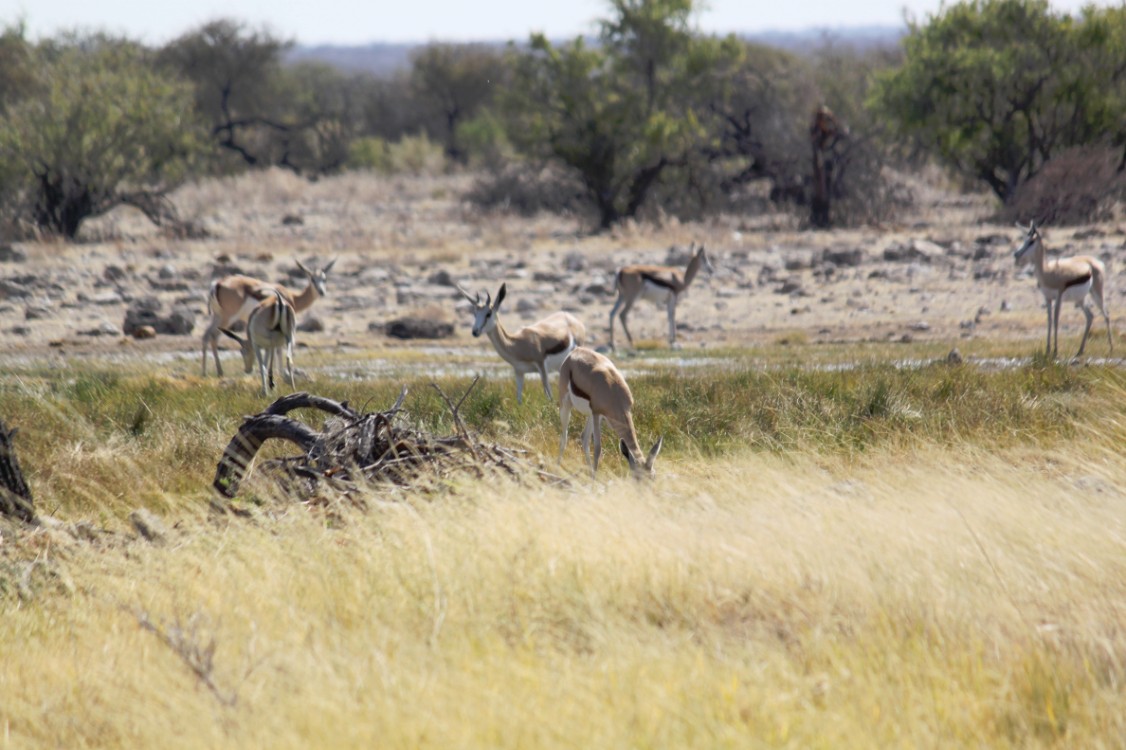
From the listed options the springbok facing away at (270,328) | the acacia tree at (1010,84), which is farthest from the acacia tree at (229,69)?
the springbok facing away at (270,328)

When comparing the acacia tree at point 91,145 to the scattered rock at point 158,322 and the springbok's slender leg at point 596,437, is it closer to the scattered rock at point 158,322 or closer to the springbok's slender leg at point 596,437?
the scattered rock at point 158,322

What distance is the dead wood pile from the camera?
20.7 ft

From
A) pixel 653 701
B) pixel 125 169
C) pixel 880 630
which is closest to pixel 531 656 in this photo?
pixel 653 701

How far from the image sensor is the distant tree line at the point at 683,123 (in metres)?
29.8

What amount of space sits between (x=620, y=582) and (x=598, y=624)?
1.19 feet

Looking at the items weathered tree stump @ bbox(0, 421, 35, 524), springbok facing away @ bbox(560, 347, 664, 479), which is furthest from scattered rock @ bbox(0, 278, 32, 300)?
springbok facing away @ bbox(560, 347, 664, 479)

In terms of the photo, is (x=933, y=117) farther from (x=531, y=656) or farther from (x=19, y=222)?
(x=531, y=656)

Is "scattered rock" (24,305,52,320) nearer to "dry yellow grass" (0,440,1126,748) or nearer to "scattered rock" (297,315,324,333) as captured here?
"scattered rock" (297,315,324,333)

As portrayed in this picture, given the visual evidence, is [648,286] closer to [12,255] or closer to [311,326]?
[311,326]

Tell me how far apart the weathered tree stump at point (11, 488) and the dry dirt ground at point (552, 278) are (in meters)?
8.52

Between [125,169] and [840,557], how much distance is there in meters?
28.5

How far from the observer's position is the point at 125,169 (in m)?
30.3

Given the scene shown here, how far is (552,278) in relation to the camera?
23.6 metres

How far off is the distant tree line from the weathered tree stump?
23.0 metres
